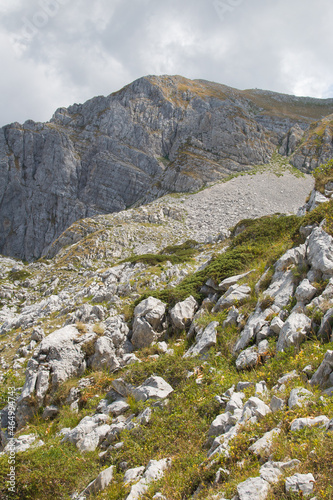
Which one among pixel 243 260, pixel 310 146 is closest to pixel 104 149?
pixel 310 146

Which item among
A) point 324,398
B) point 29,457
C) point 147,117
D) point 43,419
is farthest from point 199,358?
point 147,117

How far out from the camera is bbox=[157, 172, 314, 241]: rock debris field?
46.4m

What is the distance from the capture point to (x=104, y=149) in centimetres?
8300

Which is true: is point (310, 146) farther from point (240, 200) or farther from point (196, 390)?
point (196, 390)

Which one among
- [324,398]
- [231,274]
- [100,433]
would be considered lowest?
[100,433]

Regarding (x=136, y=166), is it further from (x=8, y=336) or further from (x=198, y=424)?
(x=198, y=424)

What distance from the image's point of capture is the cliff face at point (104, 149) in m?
77.9

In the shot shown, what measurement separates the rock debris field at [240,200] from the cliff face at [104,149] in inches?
668

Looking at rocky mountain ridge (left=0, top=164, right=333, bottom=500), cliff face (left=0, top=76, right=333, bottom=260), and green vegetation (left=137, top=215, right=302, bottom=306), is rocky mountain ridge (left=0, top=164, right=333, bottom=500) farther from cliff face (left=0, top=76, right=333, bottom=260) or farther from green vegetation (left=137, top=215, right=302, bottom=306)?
cliff face (left=0, top=76, right=333, bottom=260)

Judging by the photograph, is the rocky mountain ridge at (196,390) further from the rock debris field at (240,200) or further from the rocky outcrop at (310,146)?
the rocky outcrop at (310,146)

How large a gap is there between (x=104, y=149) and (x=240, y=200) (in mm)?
49211

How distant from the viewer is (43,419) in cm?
816

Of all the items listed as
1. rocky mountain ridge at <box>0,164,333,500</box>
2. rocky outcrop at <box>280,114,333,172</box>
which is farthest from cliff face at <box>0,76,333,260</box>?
rocky mountain ridge at <box>0,164,333,500</box>

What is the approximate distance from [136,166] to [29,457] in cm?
8111
